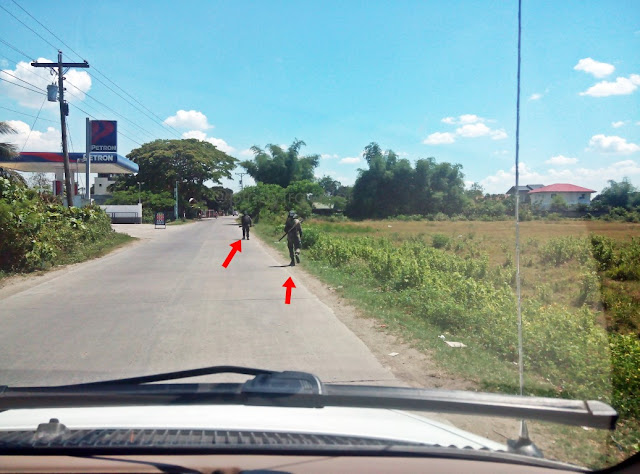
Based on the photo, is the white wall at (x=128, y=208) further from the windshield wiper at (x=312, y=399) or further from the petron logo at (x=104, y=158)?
the windshield wiper at (x=312, y=399)

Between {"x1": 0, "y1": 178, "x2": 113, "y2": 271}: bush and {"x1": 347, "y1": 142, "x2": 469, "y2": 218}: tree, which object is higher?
{"x1": 347, "y1": 142, "x2": 469, "y2": 218}: tree

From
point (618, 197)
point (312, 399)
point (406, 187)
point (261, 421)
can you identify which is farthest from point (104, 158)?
point (312, 399)

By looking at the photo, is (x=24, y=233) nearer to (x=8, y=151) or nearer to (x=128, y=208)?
(x=8, y=151)

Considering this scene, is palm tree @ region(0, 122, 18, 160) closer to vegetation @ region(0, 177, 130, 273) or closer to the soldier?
vegetation @ region(0, 177, 130, 273)

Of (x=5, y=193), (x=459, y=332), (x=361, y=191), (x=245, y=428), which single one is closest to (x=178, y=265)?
(x=5, y=193)

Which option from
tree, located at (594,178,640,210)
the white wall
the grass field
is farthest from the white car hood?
the white wall

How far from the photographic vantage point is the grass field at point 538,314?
5242mm

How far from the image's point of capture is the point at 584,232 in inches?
760

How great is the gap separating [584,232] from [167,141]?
2329 inches

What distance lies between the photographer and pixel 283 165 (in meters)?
41.7

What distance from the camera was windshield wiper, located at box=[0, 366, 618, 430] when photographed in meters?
2.08

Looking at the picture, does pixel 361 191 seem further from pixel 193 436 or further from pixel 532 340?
pixel 193 436

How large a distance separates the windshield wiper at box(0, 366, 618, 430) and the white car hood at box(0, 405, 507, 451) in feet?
0.75

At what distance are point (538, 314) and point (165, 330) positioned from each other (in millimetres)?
5141
